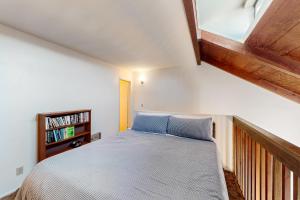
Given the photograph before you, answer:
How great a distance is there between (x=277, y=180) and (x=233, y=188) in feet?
4.22

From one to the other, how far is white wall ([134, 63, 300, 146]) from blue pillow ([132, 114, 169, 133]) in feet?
4.56

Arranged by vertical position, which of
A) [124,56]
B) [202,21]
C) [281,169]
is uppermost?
[202,21]

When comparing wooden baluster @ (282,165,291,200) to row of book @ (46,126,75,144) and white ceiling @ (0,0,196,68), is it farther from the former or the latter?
row of book @ (46,126,75,144)

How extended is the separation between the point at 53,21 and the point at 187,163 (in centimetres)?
223

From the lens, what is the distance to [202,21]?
2.37 m

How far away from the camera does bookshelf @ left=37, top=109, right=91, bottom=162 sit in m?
2.21

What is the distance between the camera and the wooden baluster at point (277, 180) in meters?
0.92

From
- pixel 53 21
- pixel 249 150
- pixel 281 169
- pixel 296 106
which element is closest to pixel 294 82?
pixel 296 106

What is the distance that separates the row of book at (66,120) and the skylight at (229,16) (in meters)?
2.59

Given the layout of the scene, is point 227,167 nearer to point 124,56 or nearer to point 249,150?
point 249,150

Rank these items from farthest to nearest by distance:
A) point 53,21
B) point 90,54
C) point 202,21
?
1. point 90,54
2. point 202,21
3. point 53,21

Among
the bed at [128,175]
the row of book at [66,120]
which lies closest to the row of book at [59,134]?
the row of book at [66,120]

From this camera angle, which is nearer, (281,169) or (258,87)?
(281,169)

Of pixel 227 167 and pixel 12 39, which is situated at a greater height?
pixel 12 39
